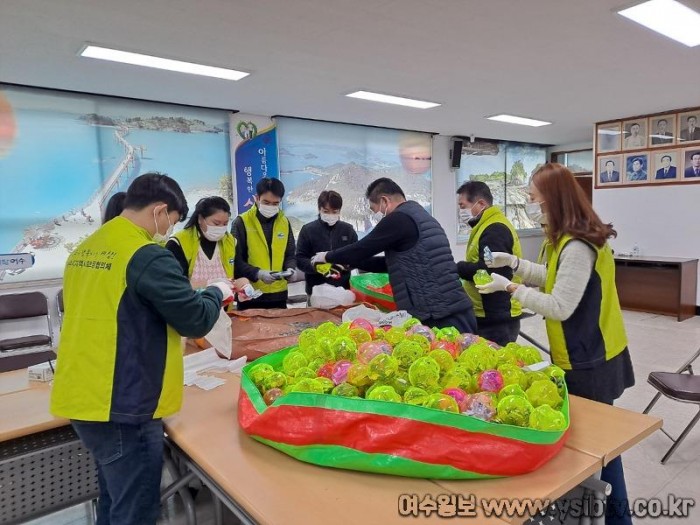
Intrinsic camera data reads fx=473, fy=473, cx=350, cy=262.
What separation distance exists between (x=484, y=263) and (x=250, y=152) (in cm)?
358

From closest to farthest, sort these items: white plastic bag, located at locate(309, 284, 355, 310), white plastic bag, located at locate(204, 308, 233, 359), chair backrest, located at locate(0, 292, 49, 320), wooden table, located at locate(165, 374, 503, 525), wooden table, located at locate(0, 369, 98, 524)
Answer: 1. wooden table, located at locate(165, 374, 503, 525)
2. wooden table, located at locate(0, 369, 98, 524)
3. white plastic bag, located at locate(204, 308, 233, 359)
4. white plastic bag, located at locate(309, 284, 355, 310)
5. chair backrest, located at locate(0, 292, 49, 320)

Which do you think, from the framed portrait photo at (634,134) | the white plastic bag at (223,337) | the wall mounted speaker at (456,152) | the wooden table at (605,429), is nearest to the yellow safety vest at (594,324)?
the wooden table at (605,429)

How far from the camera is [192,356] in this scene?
6.53 feet

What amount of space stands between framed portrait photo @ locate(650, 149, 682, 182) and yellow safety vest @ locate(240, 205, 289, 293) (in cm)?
544

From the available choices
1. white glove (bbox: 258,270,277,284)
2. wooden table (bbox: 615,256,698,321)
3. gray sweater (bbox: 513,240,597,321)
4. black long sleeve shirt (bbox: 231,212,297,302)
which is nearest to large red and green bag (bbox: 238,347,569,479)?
gray sweater (bbox: 513,240,597,321)

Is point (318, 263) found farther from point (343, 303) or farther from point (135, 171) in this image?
point (135, 171)

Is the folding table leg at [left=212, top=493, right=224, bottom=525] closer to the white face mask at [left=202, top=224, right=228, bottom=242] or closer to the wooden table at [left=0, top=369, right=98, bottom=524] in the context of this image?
the wooden table at [left=0, top=369, right=98, bottom=524]

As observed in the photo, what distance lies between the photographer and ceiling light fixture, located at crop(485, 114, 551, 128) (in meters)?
5.87

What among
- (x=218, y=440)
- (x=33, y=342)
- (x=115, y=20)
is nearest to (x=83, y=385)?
(x=218, y=440)

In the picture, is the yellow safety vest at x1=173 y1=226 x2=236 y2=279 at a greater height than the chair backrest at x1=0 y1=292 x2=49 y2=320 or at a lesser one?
greater

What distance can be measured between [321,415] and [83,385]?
0.68 m

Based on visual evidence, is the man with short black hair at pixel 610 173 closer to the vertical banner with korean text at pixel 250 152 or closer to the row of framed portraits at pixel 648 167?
the row of framed portraits at pixel 648 167

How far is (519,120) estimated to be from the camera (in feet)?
20.2

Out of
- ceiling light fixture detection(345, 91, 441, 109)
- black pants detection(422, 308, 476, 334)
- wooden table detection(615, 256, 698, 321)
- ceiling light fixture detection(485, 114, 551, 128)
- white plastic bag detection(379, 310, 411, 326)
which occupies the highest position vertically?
ceiling light fixture detection(485, 114, 551, 128)
